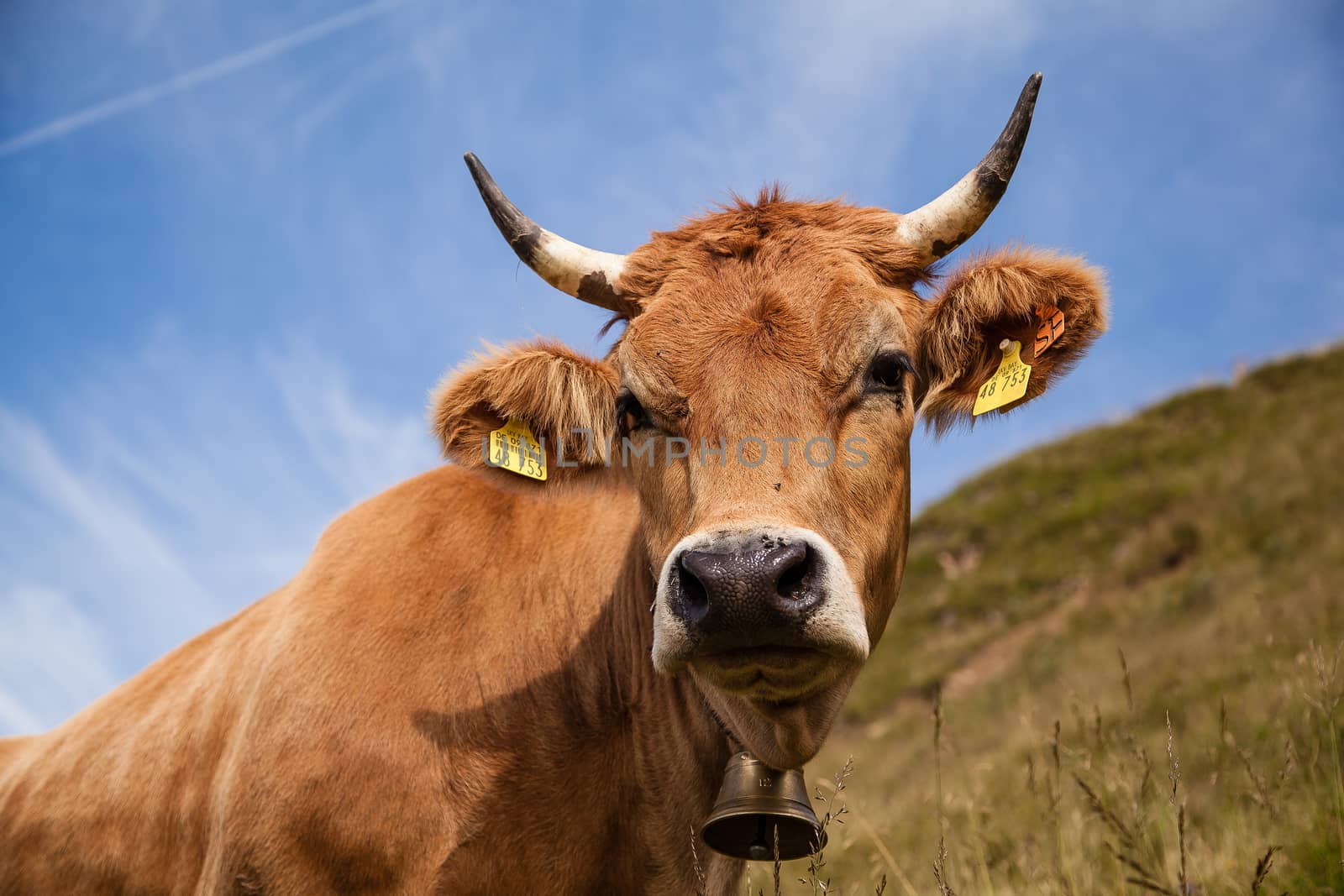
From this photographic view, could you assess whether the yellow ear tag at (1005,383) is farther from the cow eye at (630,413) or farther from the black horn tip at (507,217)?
the black horn tip at (507,217)

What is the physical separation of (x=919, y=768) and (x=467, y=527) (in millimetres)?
11029

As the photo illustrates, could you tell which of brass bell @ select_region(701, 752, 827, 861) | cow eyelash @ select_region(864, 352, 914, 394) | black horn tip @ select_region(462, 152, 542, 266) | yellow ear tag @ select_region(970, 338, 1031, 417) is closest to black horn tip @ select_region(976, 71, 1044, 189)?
yellow ear tag @ select_region(970, 338, 1031, 417)

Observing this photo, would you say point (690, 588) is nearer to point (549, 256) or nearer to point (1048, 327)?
point (549, 256)

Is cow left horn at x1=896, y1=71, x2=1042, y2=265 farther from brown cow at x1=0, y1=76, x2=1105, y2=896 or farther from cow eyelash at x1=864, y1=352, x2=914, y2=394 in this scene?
cow eyelash at x1=864, y1=352, x2=914, y2=394

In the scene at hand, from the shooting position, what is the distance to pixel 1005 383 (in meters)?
3.79

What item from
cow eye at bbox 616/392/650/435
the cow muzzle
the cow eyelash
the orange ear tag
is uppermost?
the orange ear tag

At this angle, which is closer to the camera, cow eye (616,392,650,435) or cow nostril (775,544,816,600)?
cow nostril (775,544,816,600)

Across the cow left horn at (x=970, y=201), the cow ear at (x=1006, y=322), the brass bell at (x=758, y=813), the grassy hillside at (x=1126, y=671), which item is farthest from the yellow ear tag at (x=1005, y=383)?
the brass bell at (x=758, y=813)

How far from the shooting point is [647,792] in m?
3.54

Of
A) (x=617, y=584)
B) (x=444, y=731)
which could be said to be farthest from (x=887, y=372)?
(x=444, y=731)

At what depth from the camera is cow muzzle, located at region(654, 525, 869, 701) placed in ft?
8.61

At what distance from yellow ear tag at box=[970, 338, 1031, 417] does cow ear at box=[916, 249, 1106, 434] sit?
0.03m

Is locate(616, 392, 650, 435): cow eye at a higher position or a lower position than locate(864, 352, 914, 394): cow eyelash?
lower

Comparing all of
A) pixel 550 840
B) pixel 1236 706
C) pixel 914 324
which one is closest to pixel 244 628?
pixel 550 840
